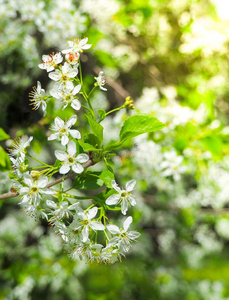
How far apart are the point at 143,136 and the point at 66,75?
89 centimetres

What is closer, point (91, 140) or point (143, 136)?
point (91, 140)

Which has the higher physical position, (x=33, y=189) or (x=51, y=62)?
(x=51, y=62)

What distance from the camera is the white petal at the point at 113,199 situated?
0.72 metres

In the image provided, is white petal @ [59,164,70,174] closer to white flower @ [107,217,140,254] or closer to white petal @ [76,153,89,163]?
white petal @ [76,153,89,163]

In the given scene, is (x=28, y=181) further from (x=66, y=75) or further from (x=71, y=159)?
(x=66, y=75)

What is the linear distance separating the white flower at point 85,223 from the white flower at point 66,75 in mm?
297

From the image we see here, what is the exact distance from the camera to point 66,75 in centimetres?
75

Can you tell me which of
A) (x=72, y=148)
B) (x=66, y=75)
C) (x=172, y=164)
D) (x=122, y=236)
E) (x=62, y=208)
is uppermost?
→ (x=66, y=75)

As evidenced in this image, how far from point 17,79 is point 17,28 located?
31 centimetres

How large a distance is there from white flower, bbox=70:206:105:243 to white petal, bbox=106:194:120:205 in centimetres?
4

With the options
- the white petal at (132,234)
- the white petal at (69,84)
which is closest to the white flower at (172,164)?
the white petal at (132,234)

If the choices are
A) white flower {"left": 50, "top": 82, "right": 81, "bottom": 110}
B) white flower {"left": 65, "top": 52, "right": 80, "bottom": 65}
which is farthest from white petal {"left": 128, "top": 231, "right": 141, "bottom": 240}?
white flower {"left": 65, "top": 52, "right": 80, "bottom": 65}

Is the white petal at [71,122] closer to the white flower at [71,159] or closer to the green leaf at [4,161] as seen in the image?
the white flower at [71,159]

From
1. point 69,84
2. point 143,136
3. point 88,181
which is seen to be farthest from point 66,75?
point 143,136
